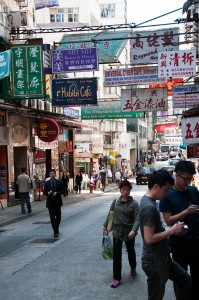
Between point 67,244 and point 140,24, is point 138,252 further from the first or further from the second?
point 140,24

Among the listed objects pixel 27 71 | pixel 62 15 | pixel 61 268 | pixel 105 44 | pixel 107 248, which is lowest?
pixel 61 268

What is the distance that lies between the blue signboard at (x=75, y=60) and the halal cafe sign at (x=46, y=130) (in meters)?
5.51

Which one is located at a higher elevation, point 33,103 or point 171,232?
point 33,103

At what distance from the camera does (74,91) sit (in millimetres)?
21562

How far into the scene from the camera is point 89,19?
152 ft

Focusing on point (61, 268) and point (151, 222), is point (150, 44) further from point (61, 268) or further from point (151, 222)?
point (151, 222)

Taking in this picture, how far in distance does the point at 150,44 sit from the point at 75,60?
10.3 ft

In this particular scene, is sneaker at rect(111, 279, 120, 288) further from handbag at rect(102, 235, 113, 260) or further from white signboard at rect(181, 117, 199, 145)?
white signboard at rect(181, 117, 199, 145)

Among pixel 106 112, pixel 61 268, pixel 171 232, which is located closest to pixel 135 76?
pixel 106 112

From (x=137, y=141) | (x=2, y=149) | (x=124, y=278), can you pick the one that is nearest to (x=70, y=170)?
(x=2, y=149)

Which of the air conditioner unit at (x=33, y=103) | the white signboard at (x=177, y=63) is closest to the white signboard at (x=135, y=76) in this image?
the white signboard at (x=177, y=63)

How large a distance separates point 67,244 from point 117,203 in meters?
3.69

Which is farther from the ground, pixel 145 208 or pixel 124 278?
pixel 145 208

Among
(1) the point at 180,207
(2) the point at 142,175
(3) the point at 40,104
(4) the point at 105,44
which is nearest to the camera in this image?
(1) the point at 180,207
